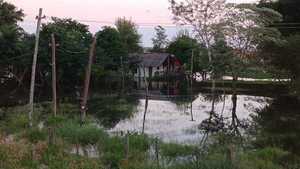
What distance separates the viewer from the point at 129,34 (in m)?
44.6

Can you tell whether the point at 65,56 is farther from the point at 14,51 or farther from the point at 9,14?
the point at 9,14

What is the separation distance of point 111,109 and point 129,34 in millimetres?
22896

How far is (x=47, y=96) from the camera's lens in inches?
1103

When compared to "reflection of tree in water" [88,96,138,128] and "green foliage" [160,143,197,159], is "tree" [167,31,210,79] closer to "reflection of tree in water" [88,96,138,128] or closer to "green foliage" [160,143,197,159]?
"reflection of tree in water" [88,96,138,128]

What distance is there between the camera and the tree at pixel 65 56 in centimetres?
2928

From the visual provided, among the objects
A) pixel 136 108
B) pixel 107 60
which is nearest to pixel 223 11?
pixel 107 60

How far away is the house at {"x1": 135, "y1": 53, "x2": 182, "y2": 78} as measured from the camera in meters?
40.1

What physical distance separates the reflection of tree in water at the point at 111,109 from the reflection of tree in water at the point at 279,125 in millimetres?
5886

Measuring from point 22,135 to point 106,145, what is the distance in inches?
110

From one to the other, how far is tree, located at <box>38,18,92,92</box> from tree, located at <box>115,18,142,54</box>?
26.1ft

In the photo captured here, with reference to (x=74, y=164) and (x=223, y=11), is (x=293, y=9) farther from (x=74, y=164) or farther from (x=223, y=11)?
(x=74, y=164)

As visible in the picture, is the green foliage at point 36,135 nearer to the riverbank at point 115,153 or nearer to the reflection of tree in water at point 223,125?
the riverbank at point 115,153

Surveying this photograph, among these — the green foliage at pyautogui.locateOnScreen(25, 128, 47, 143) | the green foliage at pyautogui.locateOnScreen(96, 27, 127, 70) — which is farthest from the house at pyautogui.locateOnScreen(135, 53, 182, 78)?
the green foliage at pyautogui.locateOnScreen(25, 128, 47, 143)

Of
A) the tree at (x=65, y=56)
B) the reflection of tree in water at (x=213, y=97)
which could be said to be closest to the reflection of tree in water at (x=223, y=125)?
the reflection of tree in water at (x=213, y=97)
